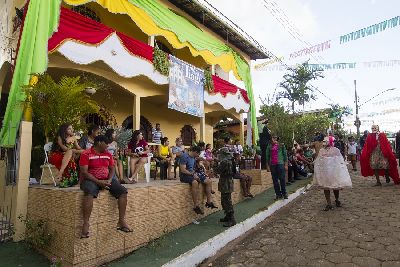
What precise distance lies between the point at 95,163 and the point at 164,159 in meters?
4.37

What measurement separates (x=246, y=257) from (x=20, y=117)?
5.08 m

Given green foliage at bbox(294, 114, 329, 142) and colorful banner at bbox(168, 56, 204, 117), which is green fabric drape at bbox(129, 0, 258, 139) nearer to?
colorful banner at bbox(168, 56, 204, 117)

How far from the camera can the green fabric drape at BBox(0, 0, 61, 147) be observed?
630 centimetres

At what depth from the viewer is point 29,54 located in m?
6.54

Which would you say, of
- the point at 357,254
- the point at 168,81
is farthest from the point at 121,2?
the point at 357,254

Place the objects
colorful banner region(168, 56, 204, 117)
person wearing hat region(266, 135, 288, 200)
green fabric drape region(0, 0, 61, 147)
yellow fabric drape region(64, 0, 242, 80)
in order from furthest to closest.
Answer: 1. colorful banner region(168, 56, 204, 117)
2. yellow fabric drape region(64, 0, 242, 80)
3. person wearing hat region(266, 135, 288, 200)
4. green fabric drape region(0, 0, 61, 147)

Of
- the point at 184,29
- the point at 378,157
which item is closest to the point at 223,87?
the point at 184,29

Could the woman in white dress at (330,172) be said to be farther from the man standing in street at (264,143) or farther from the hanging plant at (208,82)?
the hanging plant at (208,82)

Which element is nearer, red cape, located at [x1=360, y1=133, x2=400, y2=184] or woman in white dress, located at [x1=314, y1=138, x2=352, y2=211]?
woman in white dress, located at [x1=314, y1=138, x2=352, y2=211]

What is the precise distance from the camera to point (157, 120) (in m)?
13.4

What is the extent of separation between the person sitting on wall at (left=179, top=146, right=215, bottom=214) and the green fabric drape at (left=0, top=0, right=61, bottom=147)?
3.42 m

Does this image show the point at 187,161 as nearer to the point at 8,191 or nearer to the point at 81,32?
the point at 8,191

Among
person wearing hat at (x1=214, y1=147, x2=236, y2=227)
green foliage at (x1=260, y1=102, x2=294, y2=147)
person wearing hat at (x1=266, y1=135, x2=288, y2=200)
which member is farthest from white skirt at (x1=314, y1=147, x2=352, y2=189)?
green foliage at (x1=260, y1=102, x2=294, y2=147)

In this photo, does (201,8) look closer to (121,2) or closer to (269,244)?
(121,2)
